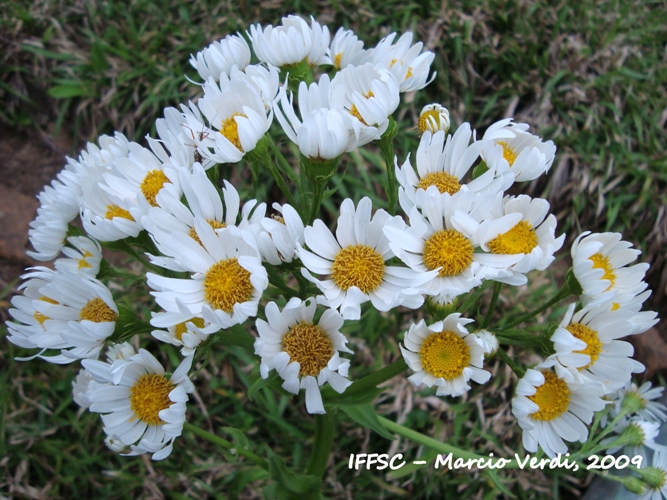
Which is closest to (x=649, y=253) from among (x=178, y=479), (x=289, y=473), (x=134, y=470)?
(x=289, y=473)

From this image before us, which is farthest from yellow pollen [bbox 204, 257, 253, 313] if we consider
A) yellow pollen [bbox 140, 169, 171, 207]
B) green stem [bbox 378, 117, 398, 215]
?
green stem [bbox 378, 117, 398, 215]

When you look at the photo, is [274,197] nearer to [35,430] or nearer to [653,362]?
[35,430]

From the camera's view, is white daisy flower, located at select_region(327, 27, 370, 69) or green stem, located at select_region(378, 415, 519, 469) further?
green stem, located at select_region(378, 415, 519, 469)

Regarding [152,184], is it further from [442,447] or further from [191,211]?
[442,447]

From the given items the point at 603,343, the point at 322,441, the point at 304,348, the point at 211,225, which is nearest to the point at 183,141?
the point at 211,225

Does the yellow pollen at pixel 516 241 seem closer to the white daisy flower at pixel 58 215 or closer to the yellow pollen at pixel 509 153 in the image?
the yellow pollen at pixel 509 153

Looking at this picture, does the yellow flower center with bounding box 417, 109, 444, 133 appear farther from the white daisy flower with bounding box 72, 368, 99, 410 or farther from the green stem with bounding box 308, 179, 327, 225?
the white daisy flower with bounding box 72, 368, 99, 410

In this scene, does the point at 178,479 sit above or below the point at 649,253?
below
